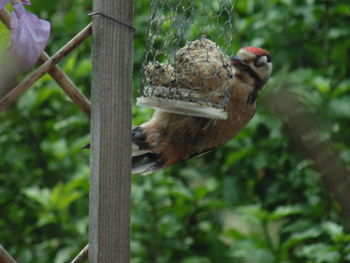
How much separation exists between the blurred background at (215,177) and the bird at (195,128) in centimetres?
82

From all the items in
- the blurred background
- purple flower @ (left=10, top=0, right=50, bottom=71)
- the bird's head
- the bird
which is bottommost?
the blurred background

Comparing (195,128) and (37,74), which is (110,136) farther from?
(195,128)

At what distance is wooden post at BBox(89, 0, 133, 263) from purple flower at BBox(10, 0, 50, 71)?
15 cm

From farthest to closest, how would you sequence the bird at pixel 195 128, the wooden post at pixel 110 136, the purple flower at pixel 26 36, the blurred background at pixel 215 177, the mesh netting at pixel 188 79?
the blurred background at pixel 215 177 → the bird at pixel 195 128 → the mesh netting at pixel 188 79 → the wooden post at pixel 110 136 → the purple flower at pixel 26 36

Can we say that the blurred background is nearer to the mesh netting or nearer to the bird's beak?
the bird's beak

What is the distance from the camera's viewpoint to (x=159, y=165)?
1912 millimetres

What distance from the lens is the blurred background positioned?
2924 mm

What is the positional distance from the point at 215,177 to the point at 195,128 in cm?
153

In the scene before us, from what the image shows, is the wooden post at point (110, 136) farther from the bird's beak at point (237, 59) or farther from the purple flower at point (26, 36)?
the bird's beak at point (237, 59)

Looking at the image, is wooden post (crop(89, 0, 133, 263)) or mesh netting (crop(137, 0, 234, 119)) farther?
mesh netting (crop(137, 0, 234, 119))

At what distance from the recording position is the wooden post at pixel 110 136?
4.53ft

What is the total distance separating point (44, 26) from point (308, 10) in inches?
81.4

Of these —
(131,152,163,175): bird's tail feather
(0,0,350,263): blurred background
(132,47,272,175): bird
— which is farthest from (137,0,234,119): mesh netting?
(0,0,350,263): blurred background

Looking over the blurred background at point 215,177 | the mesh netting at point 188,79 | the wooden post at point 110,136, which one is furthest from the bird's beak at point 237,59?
the blurred background at point 215,177
